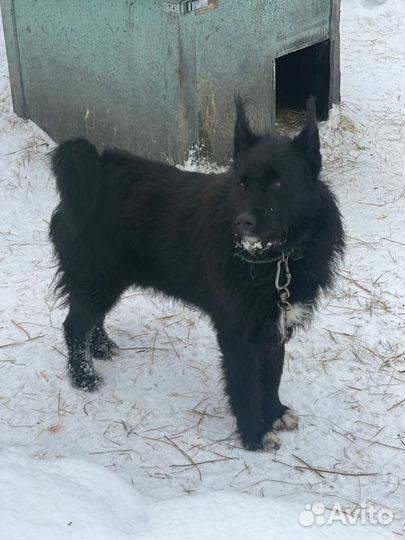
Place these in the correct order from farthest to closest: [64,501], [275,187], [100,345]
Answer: [100,345], [275,187], [64,501]

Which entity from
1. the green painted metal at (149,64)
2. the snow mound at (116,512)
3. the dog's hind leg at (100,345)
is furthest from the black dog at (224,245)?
the green painted metal at (149,64)

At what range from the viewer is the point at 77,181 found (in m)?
3.79

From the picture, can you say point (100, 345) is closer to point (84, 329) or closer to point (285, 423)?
point (84, 329)

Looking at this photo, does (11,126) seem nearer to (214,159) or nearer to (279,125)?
(214,159)

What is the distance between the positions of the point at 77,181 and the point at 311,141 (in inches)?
47.5

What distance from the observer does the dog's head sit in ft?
10.5

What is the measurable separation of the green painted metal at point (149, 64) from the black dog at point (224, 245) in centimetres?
218

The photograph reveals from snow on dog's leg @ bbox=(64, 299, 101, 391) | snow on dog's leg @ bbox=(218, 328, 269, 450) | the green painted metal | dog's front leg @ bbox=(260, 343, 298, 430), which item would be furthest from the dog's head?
the green painted metal

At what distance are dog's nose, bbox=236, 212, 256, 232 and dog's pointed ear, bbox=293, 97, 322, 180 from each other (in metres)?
0.40

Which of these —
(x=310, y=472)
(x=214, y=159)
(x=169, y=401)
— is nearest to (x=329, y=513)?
(x=310, y=472)

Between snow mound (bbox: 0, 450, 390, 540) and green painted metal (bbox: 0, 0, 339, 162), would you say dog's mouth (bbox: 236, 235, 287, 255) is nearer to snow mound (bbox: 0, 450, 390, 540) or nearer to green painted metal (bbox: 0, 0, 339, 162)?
snow mound (bbox: 0, 450, 390, 540)

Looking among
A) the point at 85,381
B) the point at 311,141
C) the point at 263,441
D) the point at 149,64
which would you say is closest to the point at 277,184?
the point at 311,141

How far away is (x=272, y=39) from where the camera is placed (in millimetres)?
6586

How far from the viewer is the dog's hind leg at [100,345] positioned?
4.46 meters
